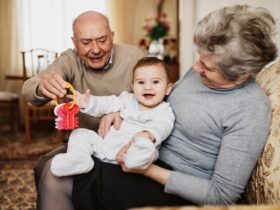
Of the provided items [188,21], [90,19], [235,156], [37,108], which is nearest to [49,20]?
[37,108]

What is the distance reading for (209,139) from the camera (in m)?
1.29

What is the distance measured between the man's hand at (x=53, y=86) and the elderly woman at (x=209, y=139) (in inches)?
12.4

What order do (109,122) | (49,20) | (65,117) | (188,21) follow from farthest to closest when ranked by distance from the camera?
(49,20) → (188,21) → (109,122) → (65,117)

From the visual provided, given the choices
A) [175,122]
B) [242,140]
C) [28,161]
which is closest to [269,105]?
[242,140]

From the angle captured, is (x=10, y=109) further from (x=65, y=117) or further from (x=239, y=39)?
(x=239, y=39)

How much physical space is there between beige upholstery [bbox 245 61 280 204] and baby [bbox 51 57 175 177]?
36 cm

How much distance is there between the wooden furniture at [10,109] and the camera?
4266mm

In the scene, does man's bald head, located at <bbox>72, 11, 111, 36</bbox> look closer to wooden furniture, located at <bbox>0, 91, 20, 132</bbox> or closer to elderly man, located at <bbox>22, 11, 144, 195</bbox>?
elderly man, located at <bbox>22, 11, 144, 195</bbox>

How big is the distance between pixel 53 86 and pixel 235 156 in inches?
31.1

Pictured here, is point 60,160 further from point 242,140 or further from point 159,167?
point 242,140

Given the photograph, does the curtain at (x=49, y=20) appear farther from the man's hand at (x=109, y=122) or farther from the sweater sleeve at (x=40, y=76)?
the man's hand at (x=109, y=122)

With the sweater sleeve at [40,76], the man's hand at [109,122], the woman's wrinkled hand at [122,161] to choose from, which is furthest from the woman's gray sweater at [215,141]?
the sweater sleeve at [40,76]

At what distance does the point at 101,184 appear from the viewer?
1.34m

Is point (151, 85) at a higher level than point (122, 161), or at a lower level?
higher
